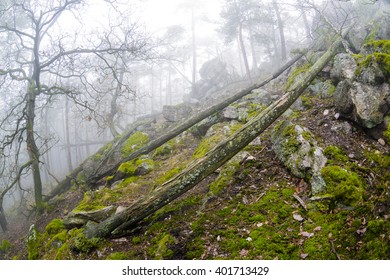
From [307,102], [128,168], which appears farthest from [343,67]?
[128,168]

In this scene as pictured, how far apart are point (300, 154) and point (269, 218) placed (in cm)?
149

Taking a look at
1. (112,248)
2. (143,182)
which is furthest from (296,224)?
(143,182)

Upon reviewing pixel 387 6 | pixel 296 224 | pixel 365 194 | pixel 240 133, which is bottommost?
pixel 296 224

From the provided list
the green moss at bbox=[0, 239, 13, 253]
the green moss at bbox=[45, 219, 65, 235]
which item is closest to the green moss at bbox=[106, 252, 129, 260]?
the green moss at bbox=[45, 219, 65, 235]

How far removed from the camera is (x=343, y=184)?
3857 millimetres

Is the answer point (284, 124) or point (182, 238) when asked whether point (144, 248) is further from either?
point (284, 124)

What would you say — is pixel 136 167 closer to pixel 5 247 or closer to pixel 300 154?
pixel 300 154

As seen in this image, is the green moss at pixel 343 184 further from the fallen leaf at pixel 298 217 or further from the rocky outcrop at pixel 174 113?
the rocky outcrop at pixel 174 113

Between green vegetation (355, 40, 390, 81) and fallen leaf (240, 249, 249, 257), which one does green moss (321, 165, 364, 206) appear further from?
green vegetation (355, 40, 390, 81)

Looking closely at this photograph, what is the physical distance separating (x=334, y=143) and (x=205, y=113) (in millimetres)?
4427

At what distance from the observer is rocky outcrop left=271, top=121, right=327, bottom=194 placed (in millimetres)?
4270

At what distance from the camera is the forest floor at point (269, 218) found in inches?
129

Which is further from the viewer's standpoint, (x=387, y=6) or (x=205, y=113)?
(x=387, y=6)

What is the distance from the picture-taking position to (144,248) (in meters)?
4.05
